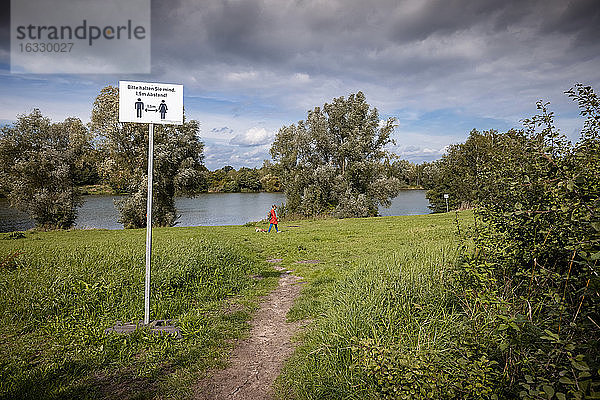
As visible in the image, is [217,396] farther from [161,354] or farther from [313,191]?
[313,191]

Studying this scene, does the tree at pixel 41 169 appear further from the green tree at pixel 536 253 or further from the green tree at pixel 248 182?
the green tree at pixel 248 182

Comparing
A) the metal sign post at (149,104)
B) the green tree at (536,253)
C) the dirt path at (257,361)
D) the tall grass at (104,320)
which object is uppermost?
the metal sign post at (149,104)

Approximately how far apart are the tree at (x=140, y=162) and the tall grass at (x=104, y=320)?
63.3 feet

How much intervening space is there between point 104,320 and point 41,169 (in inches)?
1101

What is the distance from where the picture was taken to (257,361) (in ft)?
14.7

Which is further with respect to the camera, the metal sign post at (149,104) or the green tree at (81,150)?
the green tree at (81,150)

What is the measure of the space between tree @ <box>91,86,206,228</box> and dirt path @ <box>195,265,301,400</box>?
2280 centimetres

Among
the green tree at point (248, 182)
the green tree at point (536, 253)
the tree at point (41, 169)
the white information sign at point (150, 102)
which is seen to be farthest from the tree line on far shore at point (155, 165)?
the green tree at point (248, 182)

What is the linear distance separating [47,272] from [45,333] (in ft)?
8.70

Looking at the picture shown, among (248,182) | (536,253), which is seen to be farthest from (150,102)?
(248,182)

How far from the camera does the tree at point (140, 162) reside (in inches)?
1019

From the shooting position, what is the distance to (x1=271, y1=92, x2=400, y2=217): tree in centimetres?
3253

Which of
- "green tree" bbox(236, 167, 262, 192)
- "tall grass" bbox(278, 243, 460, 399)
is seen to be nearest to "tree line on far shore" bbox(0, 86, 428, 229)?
"tall grass" bbox(278, 243, 460, 399)

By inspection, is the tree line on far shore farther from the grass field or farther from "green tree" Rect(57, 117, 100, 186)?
the grass field
